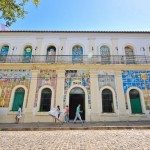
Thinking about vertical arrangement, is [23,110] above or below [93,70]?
below

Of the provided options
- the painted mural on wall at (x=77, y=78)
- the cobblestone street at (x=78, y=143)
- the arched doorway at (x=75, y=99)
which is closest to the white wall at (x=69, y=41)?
the painted mural on wall at (x=77, y=78)

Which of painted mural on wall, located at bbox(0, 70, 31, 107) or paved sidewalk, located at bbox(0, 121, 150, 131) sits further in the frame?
painted mural on wall, located at bbox(0, 70, 31, 107)

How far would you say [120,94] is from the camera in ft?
42.9

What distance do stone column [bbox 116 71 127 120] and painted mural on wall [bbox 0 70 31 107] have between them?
796cm

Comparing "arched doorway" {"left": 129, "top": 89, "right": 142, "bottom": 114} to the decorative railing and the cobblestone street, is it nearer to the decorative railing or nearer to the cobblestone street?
the decorative railing

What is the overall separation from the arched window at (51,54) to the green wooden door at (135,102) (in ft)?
25.8

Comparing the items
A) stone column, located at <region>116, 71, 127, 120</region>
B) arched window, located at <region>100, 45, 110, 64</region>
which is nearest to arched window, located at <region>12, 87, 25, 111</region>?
arched window, located at <region>100, 45, 110, 64</region>

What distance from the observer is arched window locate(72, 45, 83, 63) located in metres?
14.4

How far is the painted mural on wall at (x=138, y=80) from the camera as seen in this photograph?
13297 millimetres

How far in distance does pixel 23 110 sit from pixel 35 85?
7.61 feet

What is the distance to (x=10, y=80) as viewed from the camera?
13.5 metres

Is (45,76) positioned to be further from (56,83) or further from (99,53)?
(99,53)

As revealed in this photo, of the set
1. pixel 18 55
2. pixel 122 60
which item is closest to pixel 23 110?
pixel 18 55

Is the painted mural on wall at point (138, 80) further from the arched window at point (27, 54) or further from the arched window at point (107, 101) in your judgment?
the arched window at point (27, 54)
